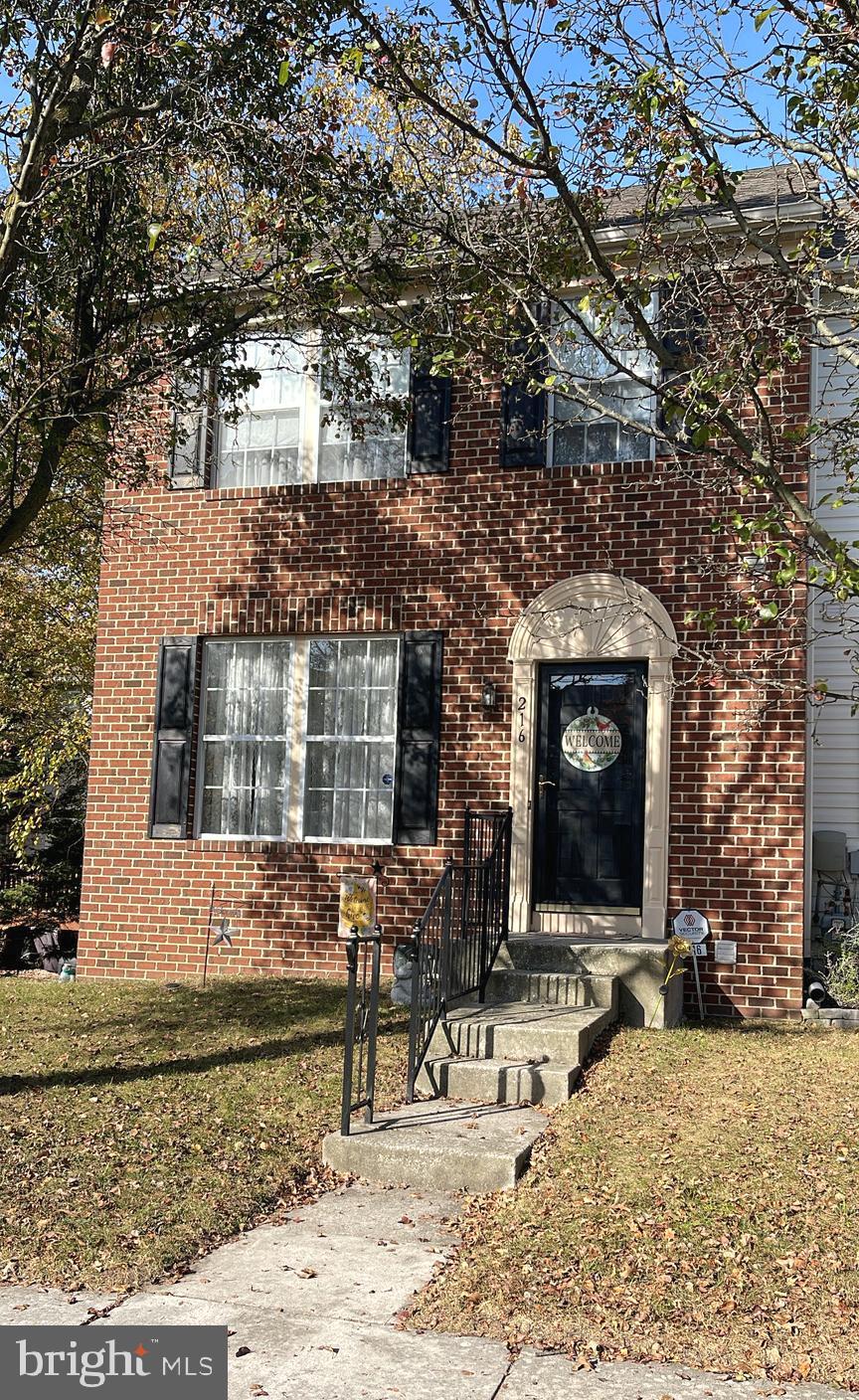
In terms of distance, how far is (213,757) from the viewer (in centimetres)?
1085

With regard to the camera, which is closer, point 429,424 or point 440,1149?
point 440,1149

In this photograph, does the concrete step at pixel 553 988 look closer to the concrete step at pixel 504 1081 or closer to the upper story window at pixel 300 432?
the concrete step at pixel 504 1081

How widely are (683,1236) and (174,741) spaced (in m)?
7.05

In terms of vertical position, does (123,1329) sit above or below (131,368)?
below

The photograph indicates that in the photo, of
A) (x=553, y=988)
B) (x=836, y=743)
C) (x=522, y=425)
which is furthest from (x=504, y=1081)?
(x=522, y=425)

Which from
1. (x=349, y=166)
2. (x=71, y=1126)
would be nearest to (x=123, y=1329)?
(x=71, y=1126)

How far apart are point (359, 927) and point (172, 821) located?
2.06 metres

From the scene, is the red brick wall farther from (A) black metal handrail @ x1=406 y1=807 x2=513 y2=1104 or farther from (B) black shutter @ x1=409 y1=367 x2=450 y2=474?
(A) black metal handrail @ x1=406 y1=807 x2=513 y2=1104

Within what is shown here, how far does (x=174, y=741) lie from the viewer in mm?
10836

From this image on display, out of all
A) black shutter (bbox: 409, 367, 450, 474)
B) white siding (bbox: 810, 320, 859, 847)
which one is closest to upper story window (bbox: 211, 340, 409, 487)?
black shutter (bbox: 409, 367, 450, 474)

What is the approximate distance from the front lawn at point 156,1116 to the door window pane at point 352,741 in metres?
1.37

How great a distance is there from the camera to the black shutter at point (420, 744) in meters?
9.98

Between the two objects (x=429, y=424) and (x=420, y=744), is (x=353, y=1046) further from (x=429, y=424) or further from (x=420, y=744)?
(x=429, y=424)

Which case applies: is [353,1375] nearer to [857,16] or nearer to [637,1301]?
[637,1301]
